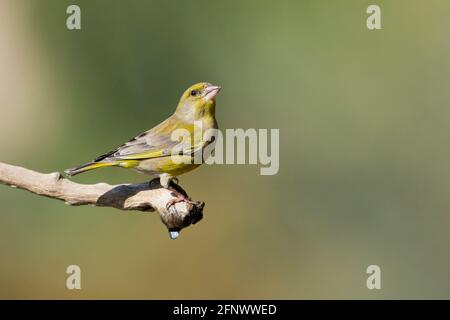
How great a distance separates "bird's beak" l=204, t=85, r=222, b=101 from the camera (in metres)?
5.73

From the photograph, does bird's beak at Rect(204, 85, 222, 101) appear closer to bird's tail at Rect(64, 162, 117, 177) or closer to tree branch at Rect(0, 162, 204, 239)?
tree branch at Rect(0, 162, 204, 239)

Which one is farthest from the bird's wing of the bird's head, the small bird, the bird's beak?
the bird's beak

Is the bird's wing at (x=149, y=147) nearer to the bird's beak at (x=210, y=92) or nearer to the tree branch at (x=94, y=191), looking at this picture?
the tree branch at (x=94, y=191)

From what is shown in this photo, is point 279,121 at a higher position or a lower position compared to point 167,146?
higher

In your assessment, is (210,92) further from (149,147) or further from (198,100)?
(149,147)

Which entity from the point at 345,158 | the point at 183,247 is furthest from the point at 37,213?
the point at 345,158

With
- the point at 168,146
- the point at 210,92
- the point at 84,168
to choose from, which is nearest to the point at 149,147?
the point at 168,146

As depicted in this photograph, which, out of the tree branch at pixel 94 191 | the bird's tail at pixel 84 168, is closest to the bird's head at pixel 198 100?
the tree branch at pixel 94 191

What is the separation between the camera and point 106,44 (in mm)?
9602

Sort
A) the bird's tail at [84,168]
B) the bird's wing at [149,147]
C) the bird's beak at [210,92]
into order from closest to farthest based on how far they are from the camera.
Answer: the bird's tail at [84,168]
the bird's wing at [149,147]
the bird's beak at [210,92]

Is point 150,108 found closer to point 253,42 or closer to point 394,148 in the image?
point 253,42

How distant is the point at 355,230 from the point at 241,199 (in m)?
1.45

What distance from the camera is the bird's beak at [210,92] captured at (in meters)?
5.73

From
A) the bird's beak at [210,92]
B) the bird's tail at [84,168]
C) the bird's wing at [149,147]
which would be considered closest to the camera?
the bird's tail at [84,168]
